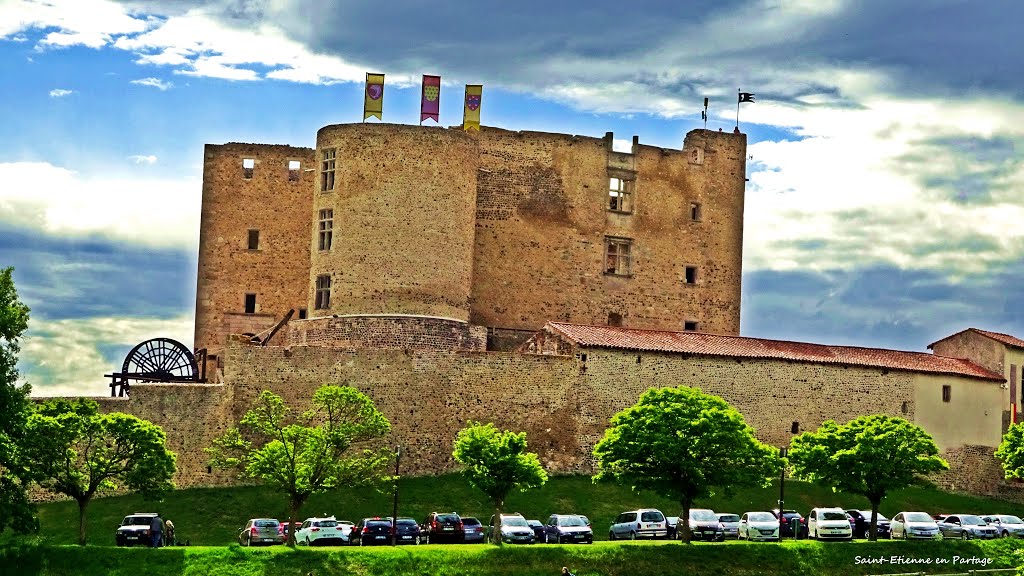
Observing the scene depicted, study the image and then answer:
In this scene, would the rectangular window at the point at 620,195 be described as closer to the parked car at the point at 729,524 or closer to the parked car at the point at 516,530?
the parked car at the point at 729,524

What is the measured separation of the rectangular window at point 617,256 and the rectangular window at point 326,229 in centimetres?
1552

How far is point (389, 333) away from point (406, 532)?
16.9 meters

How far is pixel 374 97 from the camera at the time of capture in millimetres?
81438

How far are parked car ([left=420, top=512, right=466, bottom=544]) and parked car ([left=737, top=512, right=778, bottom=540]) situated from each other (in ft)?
37.0

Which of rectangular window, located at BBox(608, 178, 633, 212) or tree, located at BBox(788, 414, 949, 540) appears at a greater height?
rectangular window, located at BBox(608, 178, 633, 212)

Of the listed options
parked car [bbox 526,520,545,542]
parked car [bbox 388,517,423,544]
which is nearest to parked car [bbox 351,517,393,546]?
parked car [bbox 388,517,423,544]

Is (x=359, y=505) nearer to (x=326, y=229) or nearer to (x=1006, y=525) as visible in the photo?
(x=326, y=229)

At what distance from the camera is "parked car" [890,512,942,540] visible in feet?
220

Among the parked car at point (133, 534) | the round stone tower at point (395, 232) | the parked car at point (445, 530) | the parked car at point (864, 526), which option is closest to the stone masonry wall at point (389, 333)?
the round stone tower at point (395, 232)

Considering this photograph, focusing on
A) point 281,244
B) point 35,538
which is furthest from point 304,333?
point 35,538

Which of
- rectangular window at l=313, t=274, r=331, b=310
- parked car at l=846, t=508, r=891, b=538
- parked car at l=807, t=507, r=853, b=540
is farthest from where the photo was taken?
rectangular window at l=313, t=274, r=331, b=310

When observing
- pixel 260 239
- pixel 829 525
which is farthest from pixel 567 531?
pixel 260 239

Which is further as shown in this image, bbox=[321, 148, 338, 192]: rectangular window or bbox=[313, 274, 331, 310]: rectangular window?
bbox=[321, 148, 338, 192]: rectangular window

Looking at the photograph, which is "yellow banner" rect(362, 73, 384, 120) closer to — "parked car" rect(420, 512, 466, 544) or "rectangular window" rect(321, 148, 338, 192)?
"rectangular window" rect(321, 148, 338, 192)
